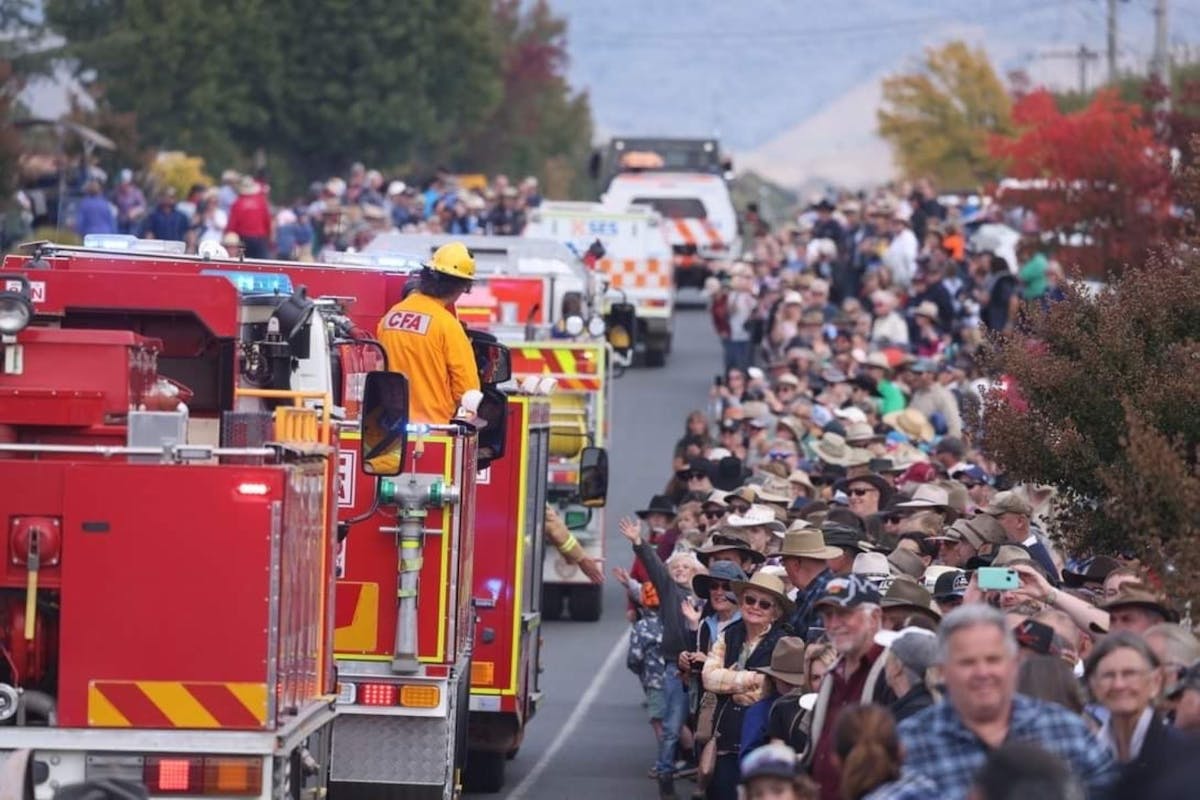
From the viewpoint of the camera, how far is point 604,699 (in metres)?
21.1

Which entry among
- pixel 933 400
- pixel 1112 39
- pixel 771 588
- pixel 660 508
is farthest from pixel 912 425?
pixel 1112 39

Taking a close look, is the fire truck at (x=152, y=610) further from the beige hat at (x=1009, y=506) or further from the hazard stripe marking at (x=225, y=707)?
the beige hat at (x=1009, y=506)

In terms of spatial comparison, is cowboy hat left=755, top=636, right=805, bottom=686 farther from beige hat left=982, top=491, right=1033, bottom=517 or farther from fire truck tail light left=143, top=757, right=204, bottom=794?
fire truck tail light left=143, top=757, right=204, bottom=794

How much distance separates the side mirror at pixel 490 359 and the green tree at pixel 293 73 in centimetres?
4378

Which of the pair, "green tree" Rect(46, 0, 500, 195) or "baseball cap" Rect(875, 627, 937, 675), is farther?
"green tree" Rect(46, 0, 500, 195)

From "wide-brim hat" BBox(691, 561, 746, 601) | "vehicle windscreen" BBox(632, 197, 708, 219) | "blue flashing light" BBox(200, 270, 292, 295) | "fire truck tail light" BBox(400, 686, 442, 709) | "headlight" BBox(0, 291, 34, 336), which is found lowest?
"fire truck tail light" BBox(400, 686, 442, 709)

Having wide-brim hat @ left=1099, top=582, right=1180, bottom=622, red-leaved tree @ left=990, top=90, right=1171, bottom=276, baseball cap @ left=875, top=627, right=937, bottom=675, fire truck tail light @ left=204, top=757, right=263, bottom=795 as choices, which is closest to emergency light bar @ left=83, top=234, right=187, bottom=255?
fire truck tail light @ left=204, top=757, right=263, bottom=795

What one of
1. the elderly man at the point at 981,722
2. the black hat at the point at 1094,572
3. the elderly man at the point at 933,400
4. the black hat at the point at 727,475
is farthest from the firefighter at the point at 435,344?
the elderly man at the point at 933,400

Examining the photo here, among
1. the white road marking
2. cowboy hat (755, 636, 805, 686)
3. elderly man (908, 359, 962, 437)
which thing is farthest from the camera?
elderly man (908, 359, 962, 437)

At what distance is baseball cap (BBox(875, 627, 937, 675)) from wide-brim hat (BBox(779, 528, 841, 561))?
3.37 meters

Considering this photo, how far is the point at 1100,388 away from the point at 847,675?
336 cm

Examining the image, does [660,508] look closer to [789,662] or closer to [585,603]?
[585,603]

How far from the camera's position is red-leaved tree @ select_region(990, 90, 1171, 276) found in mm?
32344

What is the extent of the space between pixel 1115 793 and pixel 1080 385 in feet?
19.5
